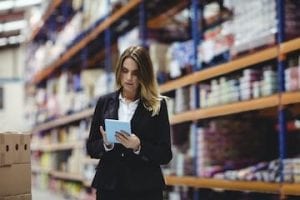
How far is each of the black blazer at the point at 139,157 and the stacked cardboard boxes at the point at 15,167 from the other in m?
0.50

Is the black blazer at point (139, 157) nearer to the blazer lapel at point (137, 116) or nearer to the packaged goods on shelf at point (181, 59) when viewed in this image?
the blazer lapel at point (137, 116)

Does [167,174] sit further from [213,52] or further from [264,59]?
[264,59]

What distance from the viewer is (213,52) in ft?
14.5

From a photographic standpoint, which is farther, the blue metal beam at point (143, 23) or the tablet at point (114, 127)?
the blue metal beam at point (143, 23)

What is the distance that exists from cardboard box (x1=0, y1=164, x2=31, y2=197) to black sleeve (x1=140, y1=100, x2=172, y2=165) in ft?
2.55

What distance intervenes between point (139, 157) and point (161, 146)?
0.37 feet

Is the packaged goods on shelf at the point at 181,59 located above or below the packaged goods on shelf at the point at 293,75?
above

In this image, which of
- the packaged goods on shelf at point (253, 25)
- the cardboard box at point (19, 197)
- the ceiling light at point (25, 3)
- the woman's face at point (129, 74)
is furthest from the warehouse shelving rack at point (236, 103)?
the ceiling light at point (25, 3)

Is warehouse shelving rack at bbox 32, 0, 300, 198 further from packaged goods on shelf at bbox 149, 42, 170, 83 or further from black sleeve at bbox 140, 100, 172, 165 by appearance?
black sleeve at bbox 140, 100, 172, 165

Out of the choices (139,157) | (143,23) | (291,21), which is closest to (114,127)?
(139,157)

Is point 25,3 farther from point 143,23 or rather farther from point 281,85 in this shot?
point 281,85

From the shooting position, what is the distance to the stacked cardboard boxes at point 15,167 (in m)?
2.71

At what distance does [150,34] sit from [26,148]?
3576 millimetres

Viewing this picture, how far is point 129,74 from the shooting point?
2445mm
